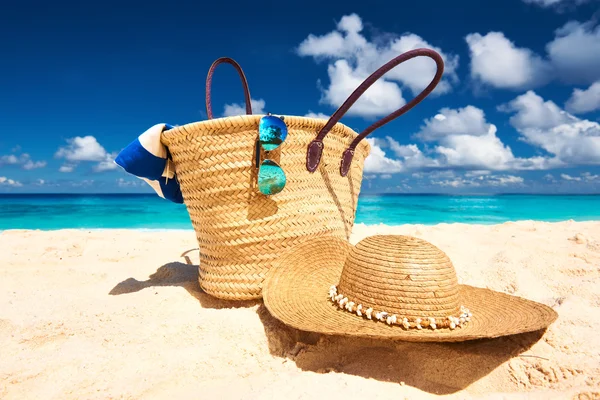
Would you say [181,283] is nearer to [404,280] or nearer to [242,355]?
[242,355]

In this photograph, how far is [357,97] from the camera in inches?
65.1

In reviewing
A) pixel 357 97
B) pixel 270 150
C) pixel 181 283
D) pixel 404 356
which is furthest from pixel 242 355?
pixel 357 97

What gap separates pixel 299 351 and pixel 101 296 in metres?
1.50

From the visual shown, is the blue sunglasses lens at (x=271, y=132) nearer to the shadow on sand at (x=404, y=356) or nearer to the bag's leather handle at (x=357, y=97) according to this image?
the bag's leather handle at (x=357, y=97)

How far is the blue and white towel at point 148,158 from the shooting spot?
5.92 feet

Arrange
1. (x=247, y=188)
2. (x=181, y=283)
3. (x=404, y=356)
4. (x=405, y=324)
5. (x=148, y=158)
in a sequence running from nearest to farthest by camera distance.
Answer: (x=405, y=324) → (x=404, y=356) → (x=247, y=188) → (x=148, y=158) → (x=181, y=283)

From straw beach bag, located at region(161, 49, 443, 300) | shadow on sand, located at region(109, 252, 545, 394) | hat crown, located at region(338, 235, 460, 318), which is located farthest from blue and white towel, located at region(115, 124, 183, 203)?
hat crown, located at region(338, 235, 460, 318)

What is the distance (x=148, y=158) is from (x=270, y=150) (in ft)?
2.25

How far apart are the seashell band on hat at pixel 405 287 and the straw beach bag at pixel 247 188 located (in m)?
0.50

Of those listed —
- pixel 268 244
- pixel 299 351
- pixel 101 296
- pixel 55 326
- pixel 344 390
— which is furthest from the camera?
pixel 101 296

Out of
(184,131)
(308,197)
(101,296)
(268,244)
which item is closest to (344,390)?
(268,244)

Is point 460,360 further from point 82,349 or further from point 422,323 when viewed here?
point 82,349

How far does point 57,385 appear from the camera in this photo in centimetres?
128

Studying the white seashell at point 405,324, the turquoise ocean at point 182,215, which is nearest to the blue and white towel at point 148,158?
the white seashell at point 405,324
